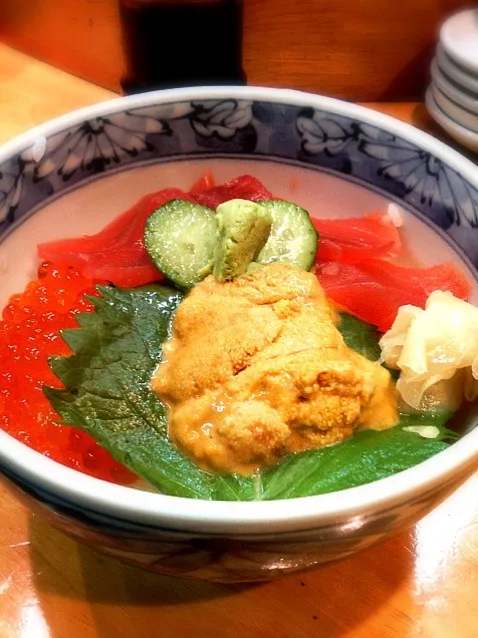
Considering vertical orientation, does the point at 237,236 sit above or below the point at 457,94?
above

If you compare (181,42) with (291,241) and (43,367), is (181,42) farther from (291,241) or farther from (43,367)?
(43,367)

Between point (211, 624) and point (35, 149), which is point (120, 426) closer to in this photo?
point (211, 624)

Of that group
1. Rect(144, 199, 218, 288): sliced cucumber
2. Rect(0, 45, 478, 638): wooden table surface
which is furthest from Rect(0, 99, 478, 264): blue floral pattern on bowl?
Rect(0, 45, 478, 638): wooden table surface

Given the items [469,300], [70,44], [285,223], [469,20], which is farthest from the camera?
[70,44]

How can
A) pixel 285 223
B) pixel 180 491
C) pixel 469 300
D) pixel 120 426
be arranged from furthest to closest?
pixel 285 223
pixel 469 300
pixel 120 426
pixel 180 491

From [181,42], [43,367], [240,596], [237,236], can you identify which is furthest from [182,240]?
[181,42]

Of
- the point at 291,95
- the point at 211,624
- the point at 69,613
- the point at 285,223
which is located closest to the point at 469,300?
the point at 285,223
